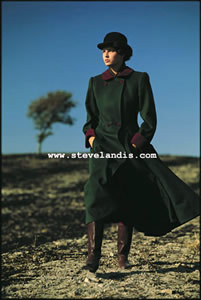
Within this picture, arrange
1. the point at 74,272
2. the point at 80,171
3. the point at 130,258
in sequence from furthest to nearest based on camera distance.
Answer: the point at 80,171
the point at 130,258
the point at 74,272

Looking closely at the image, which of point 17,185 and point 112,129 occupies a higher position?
point 112,129

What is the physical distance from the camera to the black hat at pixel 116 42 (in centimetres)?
418

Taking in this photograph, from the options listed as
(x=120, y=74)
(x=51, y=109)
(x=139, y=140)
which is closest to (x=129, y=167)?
(x=139, y=140)

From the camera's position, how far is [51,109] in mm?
36250

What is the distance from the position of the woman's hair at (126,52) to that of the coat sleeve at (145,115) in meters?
0.31

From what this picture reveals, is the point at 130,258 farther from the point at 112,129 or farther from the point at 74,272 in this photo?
the point at 112,129

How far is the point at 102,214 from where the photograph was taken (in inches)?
158

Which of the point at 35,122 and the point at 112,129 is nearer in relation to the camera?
the point at 112,129

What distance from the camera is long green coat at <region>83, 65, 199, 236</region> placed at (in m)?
4.06

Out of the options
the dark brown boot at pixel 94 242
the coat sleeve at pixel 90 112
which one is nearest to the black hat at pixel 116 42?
the coat sleeve at pixel 90 112

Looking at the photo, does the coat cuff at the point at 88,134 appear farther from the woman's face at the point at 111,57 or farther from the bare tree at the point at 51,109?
the bare tree at the point at 51,109

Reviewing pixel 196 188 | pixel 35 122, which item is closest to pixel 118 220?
pixel 196 188

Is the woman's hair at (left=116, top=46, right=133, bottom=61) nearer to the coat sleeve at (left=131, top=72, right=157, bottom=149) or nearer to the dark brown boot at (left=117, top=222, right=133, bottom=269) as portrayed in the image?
the coat sleeve at (left=131, top=72, right=157, bottom=149)

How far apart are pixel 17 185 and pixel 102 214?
51.7ft
